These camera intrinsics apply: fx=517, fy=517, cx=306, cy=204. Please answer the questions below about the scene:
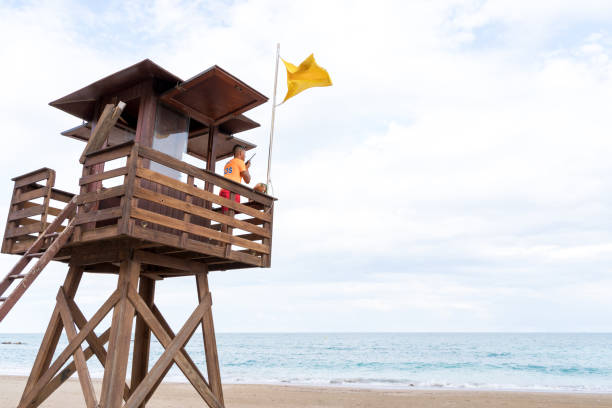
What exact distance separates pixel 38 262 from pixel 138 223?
4.67 feet

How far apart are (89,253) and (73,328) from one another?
1.20 meters

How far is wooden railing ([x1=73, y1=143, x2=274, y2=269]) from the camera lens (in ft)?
23.3

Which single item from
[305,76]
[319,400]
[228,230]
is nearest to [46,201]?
[228,230]

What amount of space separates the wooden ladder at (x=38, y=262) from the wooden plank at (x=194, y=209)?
1336 millimetres

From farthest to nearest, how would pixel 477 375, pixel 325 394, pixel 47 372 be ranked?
pixel 477 375 < pixel 325 394 < pixel 47 372

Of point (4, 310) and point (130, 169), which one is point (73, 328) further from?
point (130, 169)

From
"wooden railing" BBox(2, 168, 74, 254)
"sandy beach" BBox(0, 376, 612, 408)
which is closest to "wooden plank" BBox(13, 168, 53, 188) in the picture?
"wooden railing" BBox(2, 168, 74, 254)

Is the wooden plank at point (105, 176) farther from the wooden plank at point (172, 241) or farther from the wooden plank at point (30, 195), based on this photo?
the wooden plank at point (30, 195)

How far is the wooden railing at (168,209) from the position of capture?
7.11m

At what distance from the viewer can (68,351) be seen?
25.5ft

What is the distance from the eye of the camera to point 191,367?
8328 millimetres

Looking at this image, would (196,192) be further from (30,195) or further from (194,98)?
(30,195)

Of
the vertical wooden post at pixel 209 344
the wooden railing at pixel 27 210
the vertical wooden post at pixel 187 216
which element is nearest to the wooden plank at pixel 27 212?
the wooden railing at pixel 27 210

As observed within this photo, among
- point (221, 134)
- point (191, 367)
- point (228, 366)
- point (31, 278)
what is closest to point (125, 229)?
point (31, 278)
